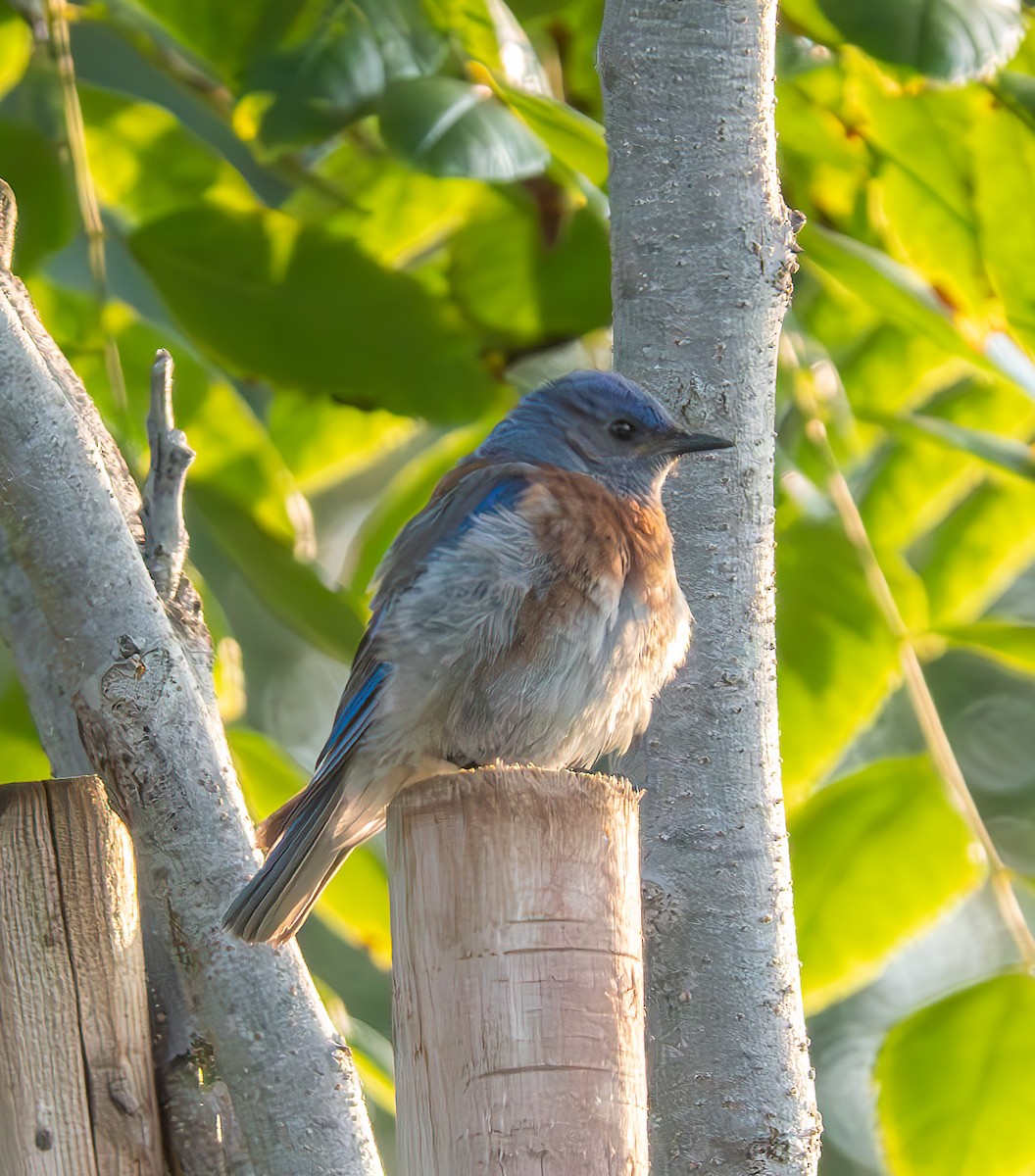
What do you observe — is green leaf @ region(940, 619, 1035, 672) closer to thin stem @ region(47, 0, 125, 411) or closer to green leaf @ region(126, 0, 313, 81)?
thin stem @ region(47, 0, 125, 411)

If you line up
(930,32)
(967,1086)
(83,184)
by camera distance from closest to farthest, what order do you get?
(967,1086) → (930,32) → (83,184)

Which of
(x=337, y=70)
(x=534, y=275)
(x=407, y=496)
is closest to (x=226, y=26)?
(x=337, y=70)

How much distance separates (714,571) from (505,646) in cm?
39

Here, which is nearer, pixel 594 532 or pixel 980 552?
pixel 594 532

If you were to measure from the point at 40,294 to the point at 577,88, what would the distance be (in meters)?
1.46

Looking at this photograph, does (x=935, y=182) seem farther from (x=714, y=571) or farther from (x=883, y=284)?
(x=714, y=571)

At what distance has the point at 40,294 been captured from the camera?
4109mm

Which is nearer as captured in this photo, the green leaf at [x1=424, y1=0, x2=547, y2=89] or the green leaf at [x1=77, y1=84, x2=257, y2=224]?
the green leaf at [x1=424, y1=0, x2=547, y2=89]

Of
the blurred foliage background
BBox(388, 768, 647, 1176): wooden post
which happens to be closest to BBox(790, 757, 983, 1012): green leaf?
the blurred foliage background

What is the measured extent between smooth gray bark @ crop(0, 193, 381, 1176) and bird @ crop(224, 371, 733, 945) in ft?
0.51

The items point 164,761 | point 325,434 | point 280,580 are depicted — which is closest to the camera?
point 164,761

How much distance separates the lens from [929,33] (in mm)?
3396

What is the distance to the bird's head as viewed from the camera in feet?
9.97

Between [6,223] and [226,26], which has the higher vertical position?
[226,26]
